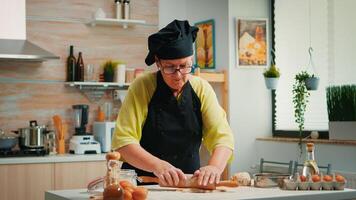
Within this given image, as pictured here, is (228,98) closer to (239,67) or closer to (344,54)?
(239,67)

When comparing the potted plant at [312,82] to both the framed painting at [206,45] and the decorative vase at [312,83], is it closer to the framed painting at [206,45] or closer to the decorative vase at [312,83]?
the decorative vase at [312,83]

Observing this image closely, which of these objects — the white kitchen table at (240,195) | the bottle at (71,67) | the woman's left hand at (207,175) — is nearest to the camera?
the white kitchen table at (240,195)

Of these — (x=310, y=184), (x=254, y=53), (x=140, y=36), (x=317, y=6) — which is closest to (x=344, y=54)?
(x=317, y=6)

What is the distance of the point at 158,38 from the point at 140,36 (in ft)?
10.8

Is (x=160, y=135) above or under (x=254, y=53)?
under

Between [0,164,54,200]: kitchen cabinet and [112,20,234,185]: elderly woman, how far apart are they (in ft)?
7.28

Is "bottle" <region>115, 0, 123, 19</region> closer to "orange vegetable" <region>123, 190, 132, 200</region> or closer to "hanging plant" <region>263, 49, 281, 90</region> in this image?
"hanging plant" <region>263, 49, 281, 90</region>

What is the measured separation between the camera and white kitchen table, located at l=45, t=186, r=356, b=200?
7.56 ft

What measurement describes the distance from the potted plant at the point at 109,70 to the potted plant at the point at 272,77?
141 centimetres

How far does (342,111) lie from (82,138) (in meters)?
2.24

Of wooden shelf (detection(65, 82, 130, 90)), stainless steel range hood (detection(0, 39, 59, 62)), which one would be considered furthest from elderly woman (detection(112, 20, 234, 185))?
wooden shelf (detection(65, 82, 130, 90))

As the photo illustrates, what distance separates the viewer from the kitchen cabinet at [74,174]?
518 cm

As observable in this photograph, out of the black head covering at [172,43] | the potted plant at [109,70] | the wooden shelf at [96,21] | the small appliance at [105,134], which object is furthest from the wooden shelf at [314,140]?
the black head covering at [172,43]

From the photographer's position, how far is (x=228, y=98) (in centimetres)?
572
